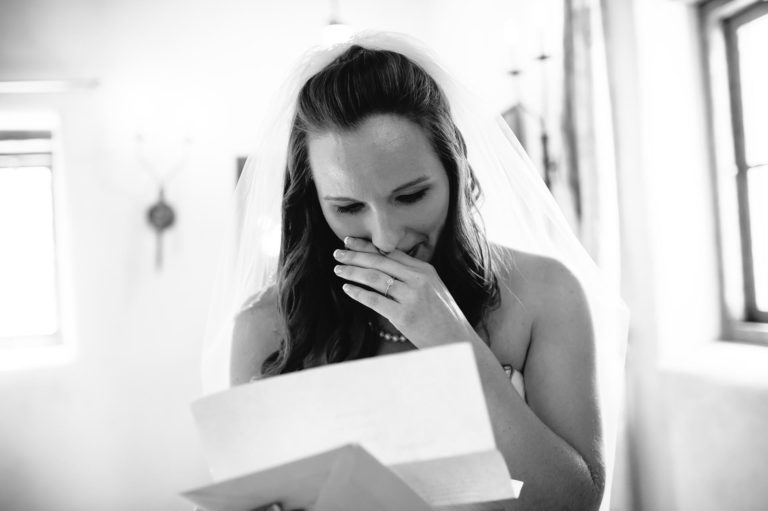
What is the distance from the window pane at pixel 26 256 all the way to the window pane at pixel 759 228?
3.92 m

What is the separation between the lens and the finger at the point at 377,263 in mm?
912

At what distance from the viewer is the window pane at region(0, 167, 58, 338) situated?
3.74 m

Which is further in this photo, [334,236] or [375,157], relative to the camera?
[334,236]

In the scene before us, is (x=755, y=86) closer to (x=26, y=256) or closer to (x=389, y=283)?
(x=389, y=283)

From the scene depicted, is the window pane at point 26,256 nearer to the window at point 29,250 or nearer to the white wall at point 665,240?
the window at point 29,250

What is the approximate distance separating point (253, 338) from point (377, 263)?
425mm

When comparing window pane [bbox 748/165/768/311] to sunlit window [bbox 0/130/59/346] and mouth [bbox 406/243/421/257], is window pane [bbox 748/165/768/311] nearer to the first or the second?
mouth [bbox 406/243/421/257]

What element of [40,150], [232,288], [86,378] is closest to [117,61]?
[40,150]

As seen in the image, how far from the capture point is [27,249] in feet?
12.3

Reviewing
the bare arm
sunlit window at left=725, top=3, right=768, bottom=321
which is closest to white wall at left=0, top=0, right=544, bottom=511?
sunlit window at left=725, top=3, right=768, bottom=321

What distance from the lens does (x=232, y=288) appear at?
5.31 ft

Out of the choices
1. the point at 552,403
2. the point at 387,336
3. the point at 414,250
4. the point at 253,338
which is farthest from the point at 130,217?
the point at 552,403

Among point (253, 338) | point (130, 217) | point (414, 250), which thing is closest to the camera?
point (414, 250)

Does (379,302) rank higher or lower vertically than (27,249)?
lower
